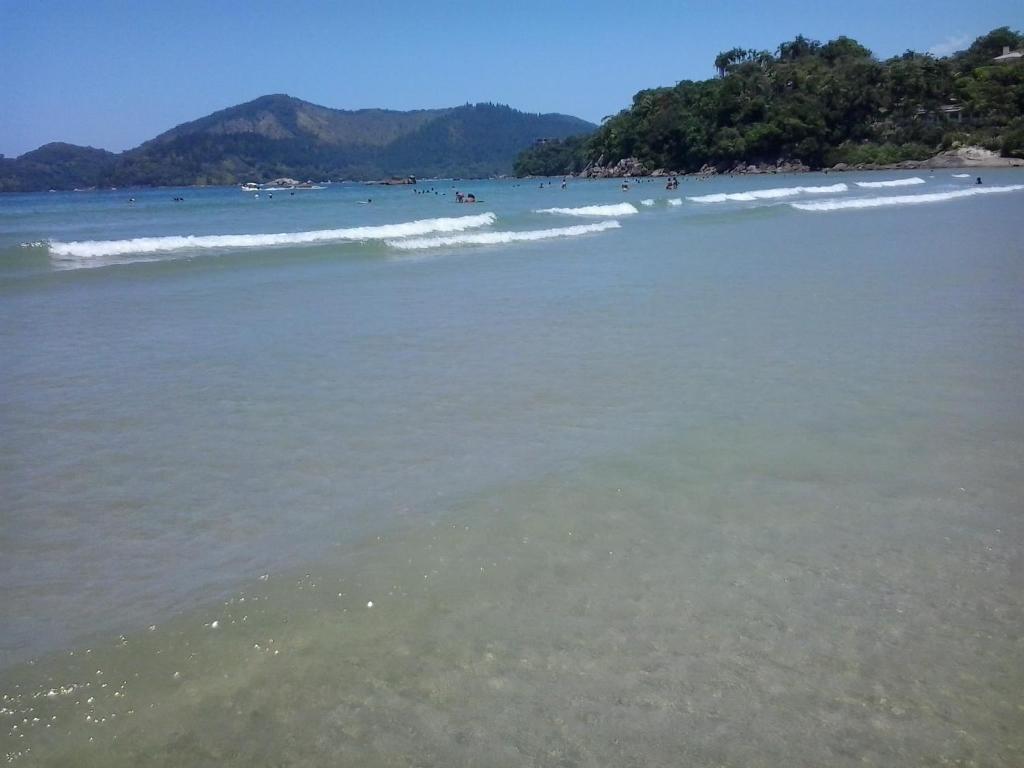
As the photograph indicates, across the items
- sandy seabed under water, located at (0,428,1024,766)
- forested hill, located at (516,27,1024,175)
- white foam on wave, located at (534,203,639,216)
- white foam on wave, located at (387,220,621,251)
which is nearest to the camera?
sandy seabed under water, located at (0,428,1024,766)

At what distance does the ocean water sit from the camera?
8.72 ft

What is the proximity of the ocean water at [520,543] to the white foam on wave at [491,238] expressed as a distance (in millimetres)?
10642

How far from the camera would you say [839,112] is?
11319 centimetres

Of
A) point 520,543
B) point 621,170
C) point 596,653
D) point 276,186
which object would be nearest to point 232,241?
point 520,543

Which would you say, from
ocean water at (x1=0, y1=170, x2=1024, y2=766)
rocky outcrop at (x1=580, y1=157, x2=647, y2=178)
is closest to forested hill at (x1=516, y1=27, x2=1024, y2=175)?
rocky outcrop at (x1=580, y1=157, x2=647, y2=178)

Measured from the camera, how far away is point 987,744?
2.50m

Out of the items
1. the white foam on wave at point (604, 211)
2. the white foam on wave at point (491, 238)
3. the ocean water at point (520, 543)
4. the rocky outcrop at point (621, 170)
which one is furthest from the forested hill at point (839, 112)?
the ocean water at point (520, 543)

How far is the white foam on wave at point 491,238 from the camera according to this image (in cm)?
1966

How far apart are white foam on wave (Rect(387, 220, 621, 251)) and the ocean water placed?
34.9 feet

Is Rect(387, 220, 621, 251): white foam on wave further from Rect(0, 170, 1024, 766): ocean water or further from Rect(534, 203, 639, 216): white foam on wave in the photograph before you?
Rect(0, 170, 1024, 766): ocean water

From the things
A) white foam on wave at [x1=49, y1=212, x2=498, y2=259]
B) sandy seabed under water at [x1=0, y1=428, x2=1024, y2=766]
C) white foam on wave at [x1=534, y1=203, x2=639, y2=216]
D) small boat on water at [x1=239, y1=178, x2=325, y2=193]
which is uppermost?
small boat on water at [x1=239, y1=178, x2=325, y2=193]

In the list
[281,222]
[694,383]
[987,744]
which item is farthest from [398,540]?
[281,222]

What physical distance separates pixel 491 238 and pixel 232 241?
676cm

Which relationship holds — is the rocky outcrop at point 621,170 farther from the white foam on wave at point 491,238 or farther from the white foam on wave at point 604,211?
the white foam on wave at point 491,238
